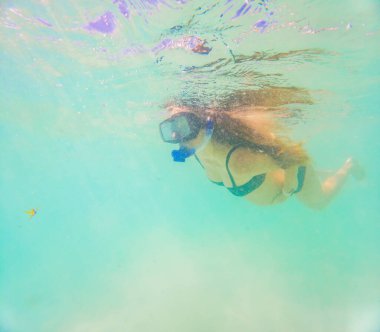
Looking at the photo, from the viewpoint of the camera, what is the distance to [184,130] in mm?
5840

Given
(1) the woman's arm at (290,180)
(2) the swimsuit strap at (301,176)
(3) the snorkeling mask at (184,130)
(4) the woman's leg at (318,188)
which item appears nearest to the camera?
(3) the snorkeling mask at (184,130)

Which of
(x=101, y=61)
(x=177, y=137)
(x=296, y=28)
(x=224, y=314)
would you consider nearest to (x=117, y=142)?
(x=101, y=61)

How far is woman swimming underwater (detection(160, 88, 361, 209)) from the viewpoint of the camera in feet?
19.3

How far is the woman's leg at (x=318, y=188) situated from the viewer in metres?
7.43

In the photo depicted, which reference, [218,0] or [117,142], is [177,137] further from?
[117,142]

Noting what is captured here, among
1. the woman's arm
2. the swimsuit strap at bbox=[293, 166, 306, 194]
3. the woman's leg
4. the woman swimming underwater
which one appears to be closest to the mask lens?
the woman swimming underwater

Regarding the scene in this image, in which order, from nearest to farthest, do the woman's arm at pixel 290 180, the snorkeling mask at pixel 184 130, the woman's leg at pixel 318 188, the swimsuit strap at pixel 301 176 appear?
1. the snorkeling mask at pixel 184 130
2. the woman's arm at pixel 290 180
3. the swimsuit strap at pixel 301 176
4. the woman's leg at pixel 318 188

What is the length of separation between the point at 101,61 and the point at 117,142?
1036 inches

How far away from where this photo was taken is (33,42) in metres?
13.0

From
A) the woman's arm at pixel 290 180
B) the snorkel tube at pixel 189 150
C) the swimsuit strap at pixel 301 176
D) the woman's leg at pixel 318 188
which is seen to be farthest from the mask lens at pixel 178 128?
the woman's leg at pixel 318 188

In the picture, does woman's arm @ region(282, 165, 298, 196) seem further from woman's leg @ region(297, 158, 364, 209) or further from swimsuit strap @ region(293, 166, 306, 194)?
woman's leg @ region(297, 158, 364, 209)

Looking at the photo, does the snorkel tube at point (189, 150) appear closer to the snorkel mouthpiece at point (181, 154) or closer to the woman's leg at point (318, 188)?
the snorkel mouthpiece at point (181, 154)

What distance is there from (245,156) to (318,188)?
2.97 metres

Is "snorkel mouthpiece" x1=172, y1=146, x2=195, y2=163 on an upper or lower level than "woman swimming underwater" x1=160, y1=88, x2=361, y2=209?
upper
